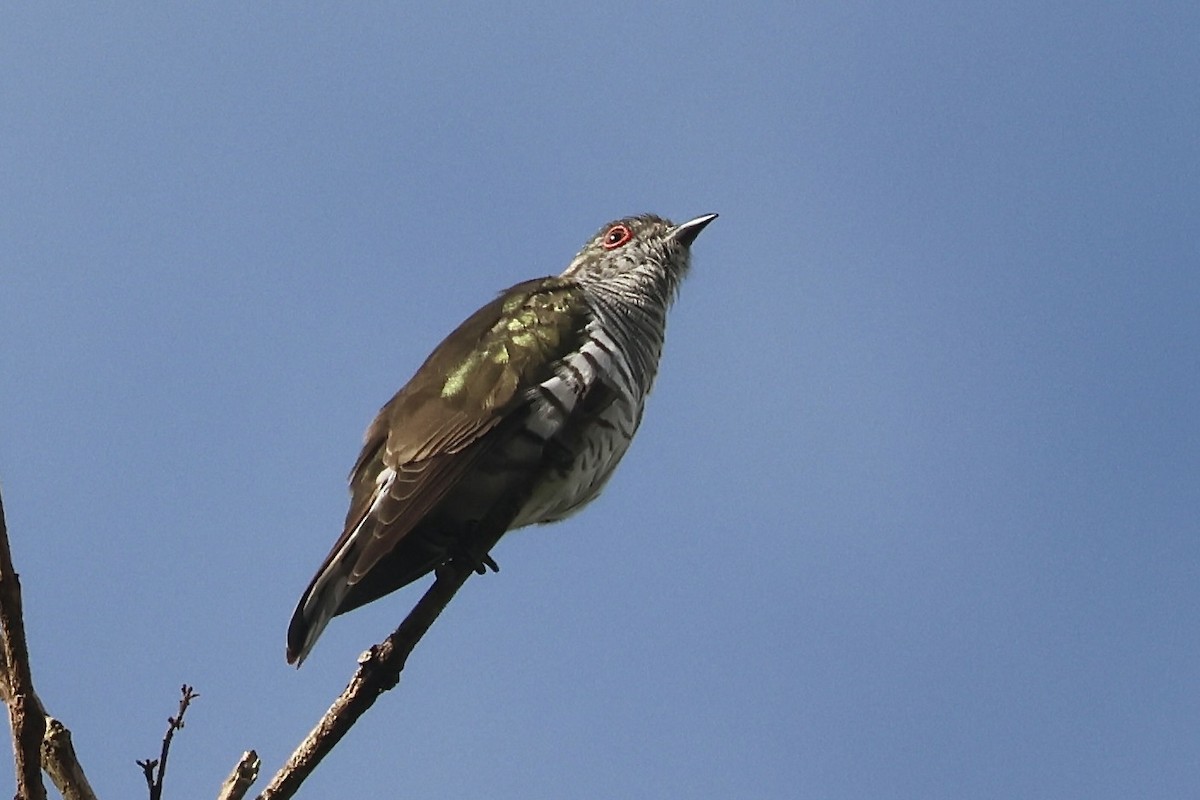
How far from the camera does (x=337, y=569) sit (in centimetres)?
440

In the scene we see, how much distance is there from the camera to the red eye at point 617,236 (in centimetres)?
749

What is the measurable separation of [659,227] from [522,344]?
243 centimetres

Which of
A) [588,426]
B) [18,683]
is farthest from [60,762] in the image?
[588,426]

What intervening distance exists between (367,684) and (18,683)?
0.94 meters

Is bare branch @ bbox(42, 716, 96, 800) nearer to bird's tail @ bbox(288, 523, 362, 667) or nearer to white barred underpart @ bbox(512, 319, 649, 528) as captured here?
bird's tail @ bbox(288, 523, 362, 667)

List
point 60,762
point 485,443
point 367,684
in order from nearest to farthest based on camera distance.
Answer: point 60,762
point 367,684
point 485,443

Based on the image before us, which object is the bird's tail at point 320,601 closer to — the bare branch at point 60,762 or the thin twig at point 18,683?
the bare branch at point 60,762

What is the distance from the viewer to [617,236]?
755 centimetres

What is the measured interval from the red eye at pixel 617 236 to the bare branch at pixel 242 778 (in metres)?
4.52

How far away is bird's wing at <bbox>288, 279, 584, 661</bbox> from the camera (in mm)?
4402

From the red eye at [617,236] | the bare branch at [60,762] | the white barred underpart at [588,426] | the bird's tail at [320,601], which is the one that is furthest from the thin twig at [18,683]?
the red eye at [617,236]

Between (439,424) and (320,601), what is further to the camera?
(439,424)

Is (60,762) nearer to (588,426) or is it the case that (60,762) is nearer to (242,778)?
(242,778)

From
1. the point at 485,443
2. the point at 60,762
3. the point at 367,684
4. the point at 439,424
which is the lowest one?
the point at 60,762
